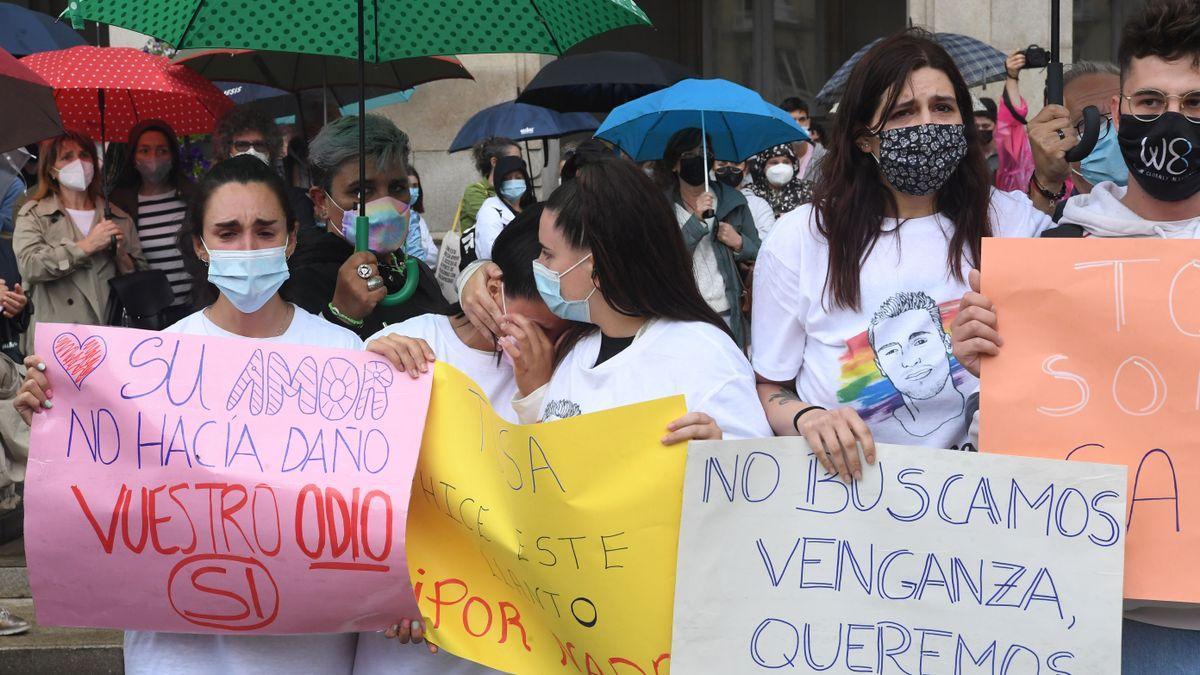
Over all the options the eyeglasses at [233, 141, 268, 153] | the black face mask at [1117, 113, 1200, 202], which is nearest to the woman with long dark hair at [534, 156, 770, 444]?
the black face mask at [1117, 113, 1200, 202]

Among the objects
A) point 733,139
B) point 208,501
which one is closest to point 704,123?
point 733,139

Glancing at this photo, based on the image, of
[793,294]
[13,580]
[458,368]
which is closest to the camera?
[793,294]

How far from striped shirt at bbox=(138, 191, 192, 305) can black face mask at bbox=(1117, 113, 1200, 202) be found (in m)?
5.04

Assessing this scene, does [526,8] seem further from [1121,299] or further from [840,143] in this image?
[1121,299]

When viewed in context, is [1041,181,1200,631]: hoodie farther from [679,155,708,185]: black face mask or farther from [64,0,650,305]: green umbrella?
[679,155,708,185]: black face mask

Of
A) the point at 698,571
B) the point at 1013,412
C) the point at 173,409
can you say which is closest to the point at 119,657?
the point at 173,409

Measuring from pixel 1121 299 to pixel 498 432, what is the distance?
1348 millimetres

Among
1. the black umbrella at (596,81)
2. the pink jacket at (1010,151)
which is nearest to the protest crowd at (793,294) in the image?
the pink jacket at (1010,151)

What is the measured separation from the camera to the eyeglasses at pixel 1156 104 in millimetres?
2592

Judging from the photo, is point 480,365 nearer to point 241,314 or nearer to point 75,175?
point 241,314

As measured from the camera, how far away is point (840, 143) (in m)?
3.16

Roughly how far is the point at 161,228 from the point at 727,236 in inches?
111

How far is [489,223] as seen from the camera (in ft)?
26.6

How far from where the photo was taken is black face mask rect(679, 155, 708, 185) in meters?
7.09
